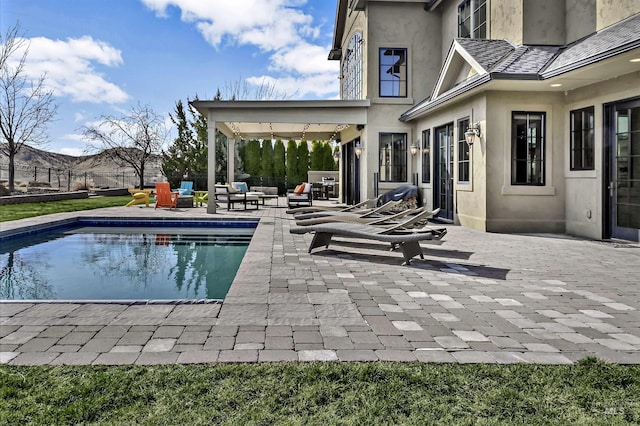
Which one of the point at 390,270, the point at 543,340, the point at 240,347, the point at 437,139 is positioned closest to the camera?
the point at 240,347

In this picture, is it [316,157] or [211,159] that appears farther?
[316,157]

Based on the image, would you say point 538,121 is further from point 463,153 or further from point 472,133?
point 463,153

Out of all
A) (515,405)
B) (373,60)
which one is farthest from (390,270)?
(373,60)

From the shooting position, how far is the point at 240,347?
3158 mm

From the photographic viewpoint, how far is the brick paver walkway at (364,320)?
3070mm

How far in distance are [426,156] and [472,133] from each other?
12.6ft

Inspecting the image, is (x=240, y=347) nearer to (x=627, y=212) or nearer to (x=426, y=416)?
(x=426, y=416)

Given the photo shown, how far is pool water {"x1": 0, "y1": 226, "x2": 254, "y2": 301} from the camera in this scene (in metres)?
5.94

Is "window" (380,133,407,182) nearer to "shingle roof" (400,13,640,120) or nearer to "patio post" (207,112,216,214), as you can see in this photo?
"shingle roof" (400,13,640,120)

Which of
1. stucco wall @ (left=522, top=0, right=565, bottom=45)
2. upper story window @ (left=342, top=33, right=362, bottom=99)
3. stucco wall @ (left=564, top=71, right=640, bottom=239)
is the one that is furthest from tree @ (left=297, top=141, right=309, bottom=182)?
stucco wall @ (left=564, top=71, right=640, bottom=239)

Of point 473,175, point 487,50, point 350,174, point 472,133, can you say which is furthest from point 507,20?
point 350,174

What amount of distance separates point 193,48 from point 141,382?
3090 cm

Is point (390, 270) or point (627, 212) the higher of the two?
point (627, 212)

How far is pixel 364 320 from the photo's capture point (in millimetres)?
3820
